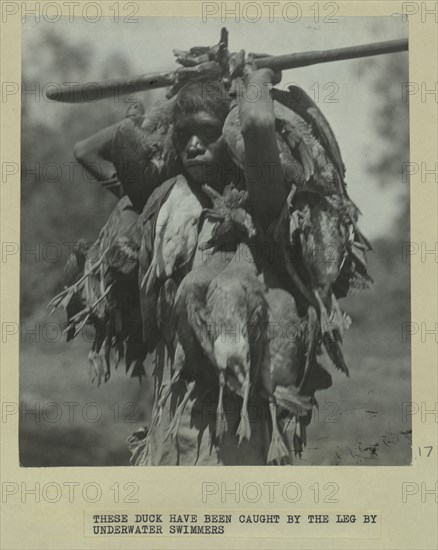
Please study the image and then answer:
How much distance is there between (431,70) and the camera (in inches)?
211

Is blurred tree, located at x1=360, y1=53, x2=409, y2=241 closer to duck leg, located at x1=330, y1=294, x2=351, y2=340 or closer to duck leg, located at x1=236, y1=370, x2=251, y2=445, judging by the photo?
duck leg, located at x1=330, y1=294, x2=351, y2=340

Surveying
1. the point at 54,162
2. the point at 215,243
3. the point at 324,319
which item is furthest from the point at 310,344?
the point at 54,162

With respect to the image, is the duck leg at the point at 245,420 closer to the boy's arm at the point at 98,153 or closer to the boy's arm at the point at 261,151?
the boy's arm at the point at 261,151

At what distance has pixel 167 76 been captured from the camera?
542 cm

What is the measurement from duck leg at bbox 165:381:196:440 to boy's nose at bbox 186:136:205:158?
1.14 m

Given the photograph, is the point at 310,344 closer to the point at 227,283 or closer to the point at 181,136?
the point at 227,283

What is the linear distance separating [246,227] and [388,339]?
2.91 feet

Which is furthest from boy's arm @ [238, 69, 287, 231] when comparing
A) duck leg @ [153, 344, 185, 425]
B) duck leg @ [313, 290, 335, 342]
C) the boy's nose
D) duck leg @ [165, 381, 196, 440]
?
duck leg @ [165, 381, 196, 440]

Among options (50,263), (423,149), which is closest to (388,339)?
(423,149)

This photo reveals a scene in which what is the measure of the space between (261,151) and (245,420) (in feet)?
4.25

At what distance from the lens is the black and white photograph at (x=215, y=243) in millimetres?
5234

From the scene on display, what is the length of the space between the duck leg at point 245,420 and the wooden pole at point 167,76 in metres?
1.53

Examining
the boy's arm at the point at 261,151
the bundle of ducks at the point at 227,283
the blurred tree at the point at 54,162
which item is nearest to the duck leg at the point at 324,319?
the bundle of ducks at the point at 227,283

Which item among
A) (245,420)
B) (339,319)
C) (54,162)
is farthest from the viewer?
(54,162)
